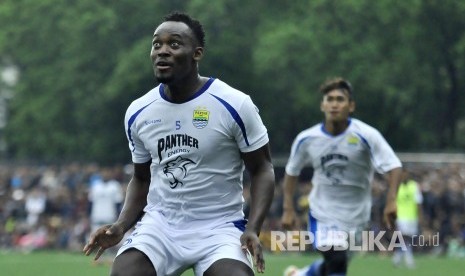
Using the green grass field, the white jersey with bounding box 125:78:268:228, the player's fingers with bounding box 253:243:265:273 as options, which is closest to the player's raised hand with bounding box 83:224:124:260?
the white jersey with bounding box 125:78:268:228

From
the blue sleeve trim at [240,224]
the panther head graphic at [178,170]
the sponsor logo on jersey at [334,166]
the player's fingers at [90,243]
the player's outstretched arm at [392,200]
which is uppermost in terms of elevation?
the panther head graphic at [178,170]

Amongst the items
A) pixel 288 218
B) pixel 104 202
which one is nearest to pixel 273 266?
pixel 104 202

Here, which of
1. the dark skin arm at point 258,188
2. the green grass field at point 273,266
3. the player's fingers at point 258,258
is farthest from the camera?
the green grass field at point 273,266

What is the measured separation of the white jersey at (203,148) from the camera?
8.10 m

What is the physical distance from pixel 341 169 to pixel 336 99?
0.74m

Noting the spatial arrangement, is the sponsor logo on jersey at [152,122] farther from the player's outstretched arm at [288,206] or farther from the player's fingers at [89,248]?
the player's outstretched arm at [288,206]

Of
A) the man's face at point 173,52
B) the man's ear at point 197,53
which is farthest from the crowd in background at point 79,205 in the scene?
the man's face at point 173,52

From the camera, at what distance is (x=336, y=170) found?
13.5 m

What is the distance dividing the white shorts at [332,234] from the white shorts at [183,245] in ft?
17.1

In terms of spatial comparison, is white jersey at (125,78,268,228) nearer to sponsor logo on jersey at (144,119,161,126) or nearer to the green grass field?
sponsor logo on jersey at (144,119,161,126)

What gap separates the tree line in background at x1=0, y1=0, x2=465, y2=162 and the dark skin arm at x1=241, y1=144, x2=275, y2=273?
34866mm

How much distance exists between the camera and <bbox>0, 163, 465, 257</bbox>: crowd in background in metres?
29.9

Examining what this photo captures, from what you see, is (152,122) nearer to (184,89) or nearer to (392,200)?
(184,89)

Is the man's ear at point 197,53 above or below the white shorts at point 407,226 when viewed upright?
above
